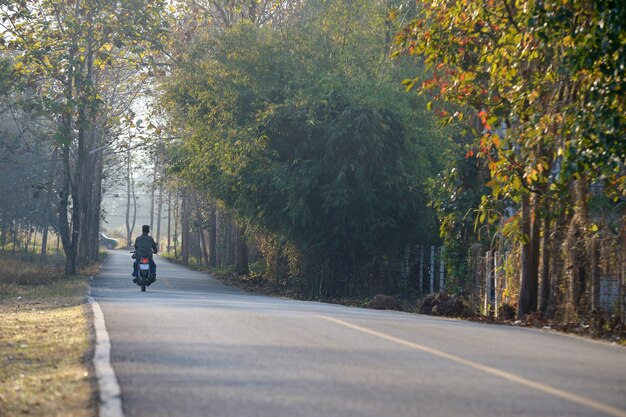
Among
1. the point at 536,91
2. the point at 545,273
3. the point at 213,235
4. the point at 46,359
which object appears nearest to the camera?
the point at 46,359

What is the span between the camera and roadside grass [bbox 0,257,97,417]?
769 centimetres

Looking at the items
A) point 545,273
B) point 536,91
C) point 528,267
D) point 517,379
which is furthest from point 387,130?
point 517,379

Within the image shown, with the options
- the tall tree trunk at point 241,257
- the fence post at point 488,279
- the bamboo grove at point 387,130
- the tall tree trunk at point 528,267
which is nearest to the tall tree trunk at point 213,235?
the tall tree trunk at point 241,257

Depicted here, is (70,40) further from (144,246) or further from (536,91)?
(536,91)

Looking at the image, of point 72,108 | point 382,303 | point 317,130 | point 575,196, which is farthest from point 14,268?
point 575,196

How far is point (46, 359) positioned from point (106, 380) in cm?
240

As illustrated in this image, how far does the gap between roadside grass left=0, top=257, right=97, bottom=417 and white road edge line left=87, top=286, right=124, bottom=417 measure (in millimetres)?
82

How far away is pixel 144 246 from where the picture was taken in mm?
27609

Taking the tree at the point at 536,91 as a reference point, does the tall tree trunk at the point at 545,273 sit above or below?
below

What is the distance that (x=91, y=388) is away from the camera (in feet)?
26.8

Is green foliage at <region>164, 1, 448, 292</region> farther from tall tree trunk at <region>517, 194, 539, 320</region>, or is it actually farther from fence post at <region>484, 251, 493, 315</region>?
tall tree trunk at <region>517, 194, 539, 320</region>

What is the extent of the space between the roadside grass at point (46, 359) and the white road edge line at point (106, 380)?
0.08 metres

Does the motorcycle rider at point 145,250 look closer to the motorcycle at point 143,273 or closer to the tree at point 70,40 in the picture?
the motorcycle at point 143,273

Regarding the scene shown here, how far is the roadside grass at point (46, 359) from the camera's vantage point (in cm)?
769
